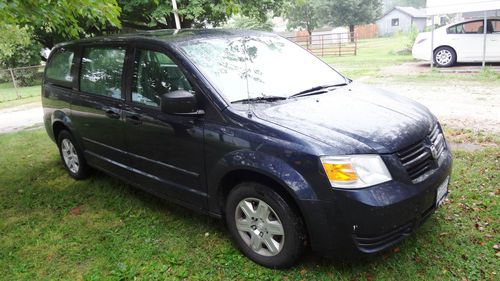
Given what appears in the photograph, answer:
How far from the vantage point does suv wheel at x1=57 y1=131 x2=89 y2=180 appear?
5.08 meters

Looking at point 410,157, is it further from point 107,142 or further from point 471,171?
point 107,142

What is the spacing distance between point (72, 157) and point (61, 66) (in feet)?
3.80

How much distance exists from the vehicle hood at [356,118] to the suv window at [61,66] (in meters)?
2.95

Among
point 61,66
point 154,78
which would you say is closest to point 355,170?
point 154,78

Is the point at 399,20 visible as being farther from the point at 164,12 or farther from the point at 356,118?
the point at 356,118

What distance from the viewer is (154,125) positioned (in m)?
3.61

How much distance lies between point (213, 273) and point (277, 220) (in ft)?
2.22

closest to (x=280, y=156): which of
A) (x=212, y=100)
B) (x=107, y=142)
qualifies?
(x=212, y=100)

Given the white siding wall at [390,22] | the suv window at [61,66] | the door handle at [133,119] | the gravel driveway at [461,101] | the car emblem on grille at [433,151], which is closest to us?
the car emblem on grille at [433,151]

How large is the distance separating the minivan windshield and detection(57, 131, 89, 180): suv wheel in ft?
7.72

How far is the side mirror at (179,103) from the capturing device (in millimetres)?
3086

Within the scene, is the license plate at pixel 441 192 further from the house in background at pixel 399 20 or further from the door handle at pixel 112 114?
the house in background at pixel 399 20

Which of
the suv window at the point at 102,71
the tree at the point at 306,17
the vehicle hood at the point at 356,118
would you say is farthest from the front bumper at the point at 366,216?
the tree at the point at 306,17

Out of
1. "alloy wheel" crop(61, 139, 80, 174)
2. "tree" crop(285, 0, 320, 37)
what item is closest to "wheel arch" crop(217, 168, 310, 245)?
"alloy wheel" crop(61, 139, 80, 174)
